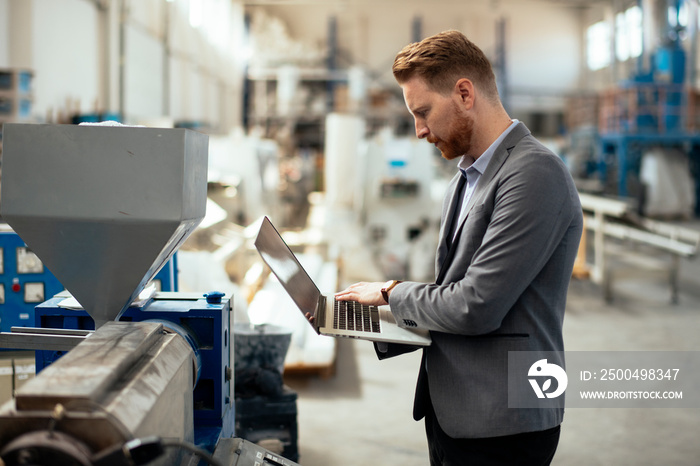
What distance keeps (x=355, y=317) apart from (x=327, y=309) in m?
0.09

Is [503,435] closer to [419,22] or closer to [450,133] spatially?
[450,133]

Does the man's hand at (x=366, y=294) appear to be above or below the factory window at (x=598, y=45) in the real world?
below

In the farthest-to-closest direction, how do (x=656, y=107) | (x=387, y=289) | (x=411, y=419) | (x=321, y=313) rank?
(x=656, y=107), (x=411, y=419), (x=321, y=313), (x=387, y=289)

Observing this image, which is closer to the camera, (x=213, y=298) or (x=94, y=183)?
(x=94, y=183)

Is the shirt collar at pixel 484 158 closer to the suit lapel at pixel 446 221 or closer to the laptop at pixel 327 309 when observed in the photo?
the suit lapel at pixel 446 221

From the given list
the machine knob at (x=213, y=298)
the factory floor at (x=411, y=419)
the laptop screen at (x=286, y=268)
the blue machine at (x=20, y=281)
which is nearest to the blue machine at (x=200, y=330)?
the machine knob at (x=213, y=298)

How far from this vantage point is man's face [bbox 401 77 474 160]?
1478 mm

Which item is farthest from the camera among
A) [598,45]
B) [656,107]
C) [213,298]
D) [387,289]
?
[598,45]

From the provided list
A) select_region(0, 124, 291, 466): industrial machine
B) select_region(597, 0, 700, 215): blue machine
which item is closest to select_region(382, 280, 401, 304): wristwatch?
select_region(0, 124, 291, 466): industrial machine

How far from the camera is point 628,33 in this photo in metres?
17.6

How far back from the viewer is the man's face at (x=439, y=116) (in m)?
1.48

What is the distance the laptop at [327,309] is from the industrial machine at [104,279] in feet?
0.73

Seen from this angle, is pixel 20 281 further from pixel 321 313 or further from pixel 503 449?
pixel 503 449

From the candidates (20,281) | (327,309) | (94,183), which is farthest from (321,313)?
(20,281)
